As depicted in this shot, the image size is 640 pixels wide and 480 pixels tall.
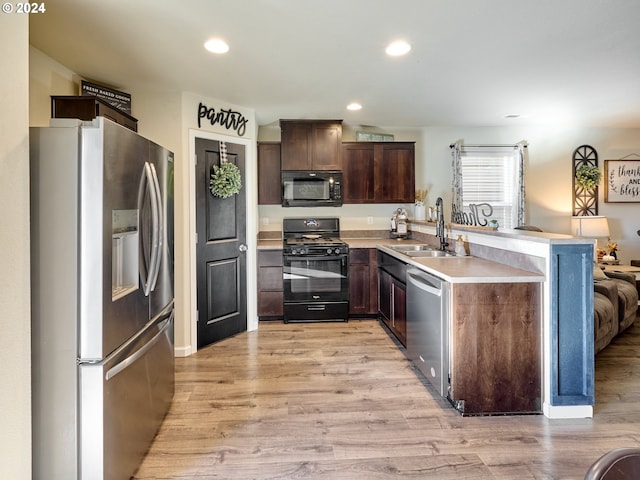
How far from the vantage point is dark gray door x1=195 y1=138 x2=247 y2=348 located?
3695 mm

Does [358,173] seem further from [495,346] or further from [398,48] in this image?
[495,346]

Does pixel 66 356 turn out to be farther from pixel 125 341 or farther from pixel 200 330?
pixel 200 330

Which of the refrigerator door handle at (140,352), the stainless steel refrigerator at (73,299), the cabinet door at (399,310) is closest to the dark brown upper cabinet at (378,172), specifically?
the cabinet door at (399,310)

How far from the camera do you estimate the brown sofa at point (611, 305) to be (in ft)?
10.5

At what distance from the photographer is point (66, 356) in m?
1.52

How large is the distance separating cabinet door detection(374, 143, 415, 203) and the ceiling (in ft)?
2.48

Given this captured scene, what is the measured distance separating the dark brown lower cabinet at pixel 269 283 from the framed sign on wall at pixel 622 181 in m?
4.68

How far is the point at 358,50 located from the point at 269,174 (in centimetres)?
230

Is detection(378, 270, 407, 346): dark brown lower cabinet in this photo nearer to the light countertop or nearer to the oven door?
the light countertop

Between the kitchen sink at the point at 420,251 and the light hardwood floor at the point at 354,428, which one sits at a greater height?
the kitchen sink at the point at 420,251

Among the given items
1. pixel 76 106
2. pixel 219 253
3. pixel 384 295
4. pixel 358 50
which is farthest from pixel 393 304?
pixel 76 106

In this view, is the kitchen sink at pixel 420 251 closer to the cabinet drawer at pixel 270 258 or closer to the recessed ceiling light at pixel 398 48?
the cabinet drawer at pixel 270 258

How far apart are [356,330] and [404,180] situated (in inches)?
79.1

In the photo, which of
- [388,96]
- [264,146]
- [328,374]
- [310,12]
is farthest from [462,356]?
[264,146]
